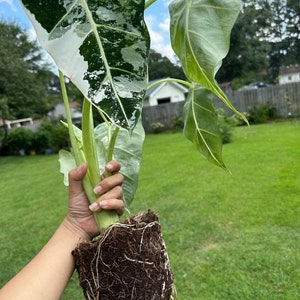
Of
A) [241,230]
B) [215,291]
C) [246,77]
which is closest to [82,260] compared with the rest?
[215,291]

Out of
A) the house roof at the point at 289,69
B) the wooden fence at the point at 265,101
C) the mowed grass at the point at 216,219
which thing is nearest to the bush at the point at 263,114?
the wooden fence at the point at 265,101

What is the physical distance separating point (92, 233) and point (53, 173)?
738 cm

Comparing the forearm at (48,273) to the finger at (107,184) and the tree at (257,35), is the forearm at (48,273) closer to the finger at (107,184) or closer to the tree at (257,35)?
the finger at (107,184)

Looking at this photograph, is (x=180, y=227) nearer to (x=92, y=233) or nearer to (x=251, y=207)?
(x=251, y=207)

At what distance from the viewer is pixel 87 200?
2.40 feet

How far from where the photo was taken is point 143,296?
0.63 m

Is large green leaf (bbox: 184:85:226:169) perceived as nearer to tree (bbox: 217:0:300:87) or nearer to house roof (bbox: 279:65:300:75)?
tree (bbox: 217:0:300:87)

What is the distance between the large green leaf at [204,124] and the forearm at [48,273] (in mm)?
305

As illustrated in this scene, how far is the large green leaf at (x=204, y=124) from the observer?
0.82 metres

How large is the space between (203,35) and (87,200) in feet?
1.18

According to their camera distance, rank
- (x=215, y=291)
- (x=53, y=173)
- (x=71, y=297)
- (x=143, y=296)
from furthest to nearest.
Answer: (x=53, y=173)
(x=71, y=297)
(x=215, y=291)
(x=143, y=296)

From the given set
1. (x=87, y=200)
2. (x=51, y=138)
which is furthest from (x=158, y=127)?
(x=87, y=200)

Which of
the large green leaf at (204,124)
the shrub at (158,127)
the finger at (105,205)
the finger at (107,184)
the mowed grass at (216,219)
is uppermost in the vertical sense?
the large green leaf at (204,124)

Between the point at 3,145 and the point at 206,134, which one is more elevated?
the point at 206,134
